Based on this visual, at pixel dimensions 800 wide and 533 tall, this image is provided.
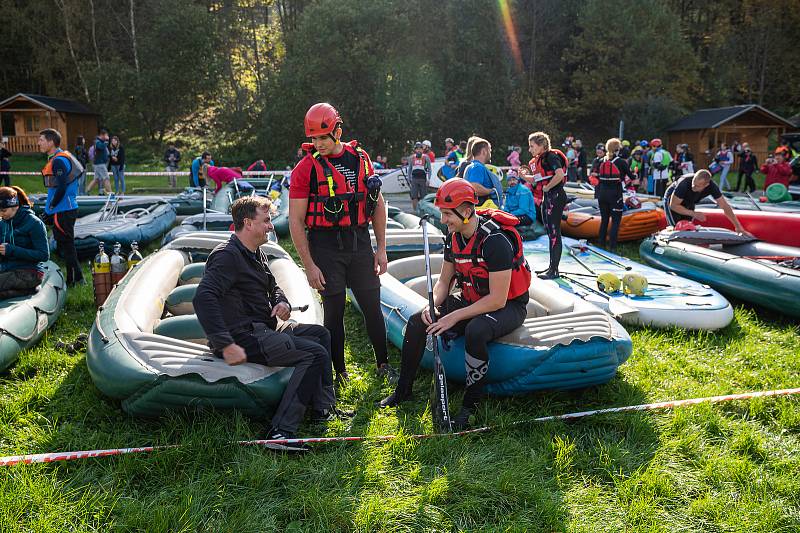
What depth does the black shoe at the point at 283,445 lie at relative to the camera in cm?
304

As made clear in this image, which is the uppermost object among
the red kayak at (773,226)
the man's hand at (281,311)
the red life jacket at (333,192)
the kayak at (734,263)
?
the red life jacket at (333,192)

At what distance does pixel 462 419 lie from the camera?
338cm

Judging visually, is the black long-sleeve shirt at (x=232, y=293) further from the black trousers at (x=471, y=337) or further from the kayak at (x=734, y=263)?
the kayak at (x=734, y=263)

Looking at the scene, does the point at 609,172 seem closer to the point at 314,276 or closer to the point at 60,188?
the point at 314,276

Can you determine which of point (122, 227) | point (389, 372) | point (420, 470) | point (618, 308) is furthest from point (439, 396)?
point (122, 227)

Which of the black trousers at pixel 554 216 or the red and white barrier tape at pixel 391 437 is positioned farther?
the black trousers at pixel 554 216

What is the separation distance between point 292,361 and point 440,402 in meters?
0.86

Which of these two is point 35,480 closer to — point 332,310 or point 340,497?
point 340,497

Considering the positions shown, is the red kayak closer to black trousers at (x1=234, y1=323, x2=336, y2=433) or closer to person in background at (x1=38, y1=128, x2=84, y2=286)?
black trousers at (x1=234, y1=323, x2=336, y2=433)

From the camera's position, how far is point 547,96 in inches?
1107

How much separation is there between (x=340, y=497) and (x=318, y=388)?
766mm

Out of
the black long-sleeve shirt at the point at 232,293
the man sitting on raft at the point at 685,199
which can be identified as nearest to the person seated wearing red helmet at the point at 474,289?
the black long-sleeve shirt at the point at 232,293

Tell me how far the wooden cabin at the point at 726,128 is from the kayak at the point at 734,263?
1580cm

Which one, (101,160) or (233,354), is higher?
(101,160)
